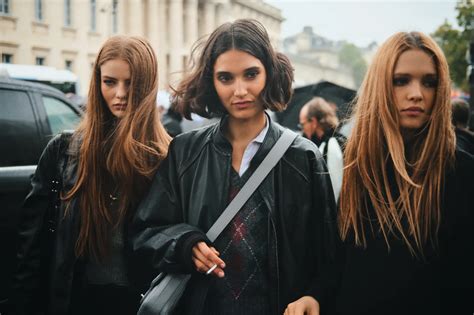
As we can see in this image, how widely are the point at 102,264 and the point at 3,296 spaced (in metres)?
1.82

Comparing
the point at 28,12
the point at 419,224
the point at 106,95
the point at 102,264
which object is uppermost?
the point at 28,12

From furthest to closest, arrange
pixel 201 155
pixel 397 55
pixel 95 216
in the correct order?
pixel 95 216
pixel 201 155
pixel 397 55

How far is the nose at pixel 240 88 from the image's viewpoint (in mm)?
2521

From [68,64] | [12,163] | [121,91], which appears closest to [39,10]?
[68,64]

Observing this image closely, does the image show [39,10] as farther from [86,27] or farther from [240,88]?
[240,88]

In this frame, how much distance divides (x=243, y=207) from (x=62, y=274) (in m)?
1.10

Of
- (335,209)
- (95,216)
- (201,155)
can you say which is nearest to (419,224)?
(335,209)

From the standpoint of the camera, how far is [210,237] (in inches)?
95.1

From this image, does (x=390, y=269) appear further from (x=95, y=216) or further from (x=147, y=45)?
(x=147, y=45)

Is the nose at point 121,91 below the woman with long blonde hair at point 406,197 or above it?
above

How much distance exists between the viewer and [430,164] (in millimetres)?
2244

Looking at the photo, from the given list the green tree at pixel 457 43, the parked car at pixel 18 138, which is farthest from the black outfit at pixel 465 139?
the green tree at pixel 457 43

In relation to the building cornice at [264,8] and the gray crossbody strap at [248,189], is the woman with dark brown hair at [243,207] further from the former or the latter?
the building cornice at [264,8]

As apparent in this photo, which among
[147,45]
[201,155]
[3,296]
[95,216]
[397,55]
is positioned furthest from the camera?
[3,296]
